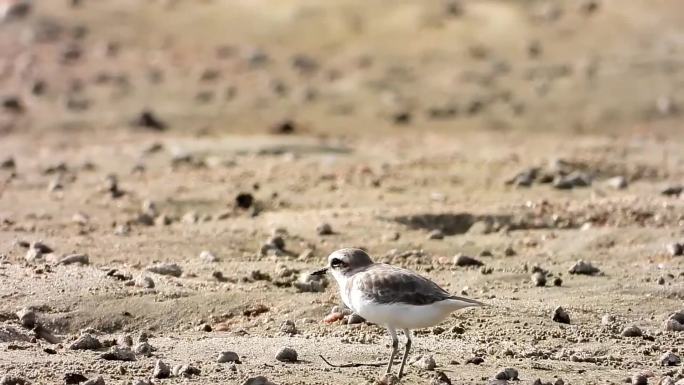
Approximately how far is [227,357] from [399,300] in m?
0.85

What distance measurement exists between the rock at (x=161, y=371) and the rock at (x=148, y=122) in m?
9.48

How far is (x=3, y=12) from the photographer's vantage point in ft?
64.6

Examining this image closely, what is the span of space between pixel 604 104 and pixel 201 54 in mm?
5363

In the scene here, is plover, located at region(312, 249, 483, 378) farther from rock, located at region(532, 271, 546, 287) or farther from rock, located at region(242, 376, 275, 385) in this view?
rock, located at region(532, 271, 546, 287)

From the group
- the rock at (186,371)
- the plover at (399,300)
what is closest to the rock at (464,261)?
the plover at (399,300)

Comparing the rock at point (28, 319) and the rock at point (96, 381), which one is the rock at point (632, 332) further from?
the rock at point (28, 319)

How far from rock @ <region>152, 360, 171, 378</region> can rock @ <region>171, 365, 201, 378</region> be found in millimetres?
35

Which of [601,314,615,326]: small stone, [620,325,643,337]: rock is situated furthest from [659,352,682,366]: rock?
[601,314,615,326]: small stone

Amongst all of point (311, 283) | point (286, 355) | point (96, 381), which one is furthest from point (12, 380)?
point (311, 283)

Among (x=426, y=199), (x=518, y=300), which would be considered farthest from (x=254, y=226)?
(x=518, y=300)

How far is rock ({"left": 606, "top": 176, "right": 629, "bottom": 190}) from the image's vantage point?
38.0ft

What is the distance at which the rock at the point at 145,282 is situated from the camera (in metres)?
7.88

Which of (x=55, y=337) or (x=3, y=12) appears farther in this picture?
(x=3, y=12)

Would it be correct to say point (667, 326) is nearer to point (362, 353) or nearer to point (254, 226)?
point (362, 353)
